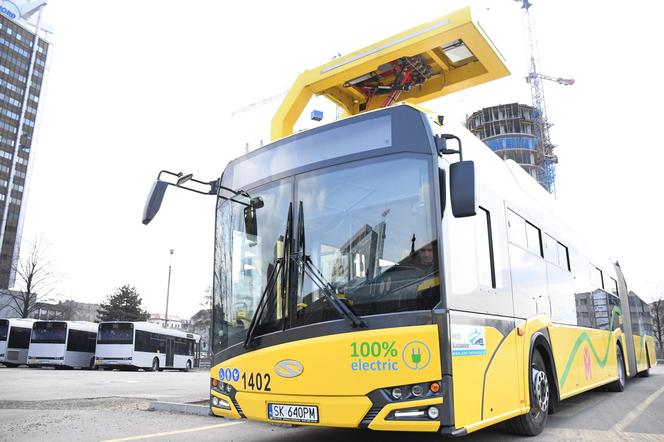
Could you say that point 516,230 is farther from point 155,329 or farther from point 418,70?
point 155,329

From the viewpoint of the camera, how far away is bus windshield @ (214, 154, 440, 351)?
4.52 m

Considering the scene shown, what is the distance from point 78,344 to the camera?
1236 inches

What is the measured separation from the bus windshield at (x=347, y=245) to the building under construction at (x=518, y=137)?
277 ft

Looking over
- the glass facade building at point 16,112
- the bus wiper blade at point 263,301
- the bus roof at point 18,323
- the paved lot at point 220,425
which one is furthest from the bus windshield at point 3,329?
the glass facade building at point 16,112

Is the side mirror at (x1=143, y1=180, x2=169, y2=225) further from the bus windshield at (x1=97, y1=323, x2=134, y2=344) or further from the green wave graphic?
the bus windshield at (x1=97, y1=323, x2=134, y2=344)

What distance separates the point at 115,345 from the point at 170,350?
5.05 m

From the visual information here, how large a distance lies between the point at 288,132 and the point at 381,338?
439 cm

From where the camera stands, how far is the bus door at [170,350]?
3428 cm

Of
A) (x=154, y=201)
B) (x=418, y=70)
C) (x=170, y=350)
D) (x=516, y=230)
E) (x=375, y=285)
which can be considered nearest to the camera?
(x=375, y=285)

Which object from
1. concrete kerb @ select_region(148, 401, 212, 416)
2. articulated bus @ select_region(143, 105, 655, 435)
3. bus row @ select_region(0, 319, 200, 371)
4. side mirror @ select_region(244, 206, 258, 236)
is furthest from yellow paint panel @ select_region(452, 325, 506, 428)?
bus row @ select_region(0, 319, 200, 371)

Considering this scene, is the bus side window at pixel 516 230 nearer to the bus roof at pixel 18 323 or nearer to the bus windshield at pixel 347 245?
the bus windshield at pixel 347 245

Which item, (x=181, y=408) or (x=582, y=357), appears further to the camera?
(x=181, y=408)

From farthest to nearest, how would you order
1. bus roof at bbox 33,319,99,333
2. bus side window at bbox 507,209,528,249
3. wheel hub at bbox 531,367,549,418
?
bus roof at bbox 33,319,99,333 < bus side window at bbox 507,209,528,249 < wheel hub at bbox 531,367,549,418

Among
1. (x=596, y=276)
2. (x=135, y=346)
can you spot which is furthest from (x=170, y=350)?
(x=596, y=276)
